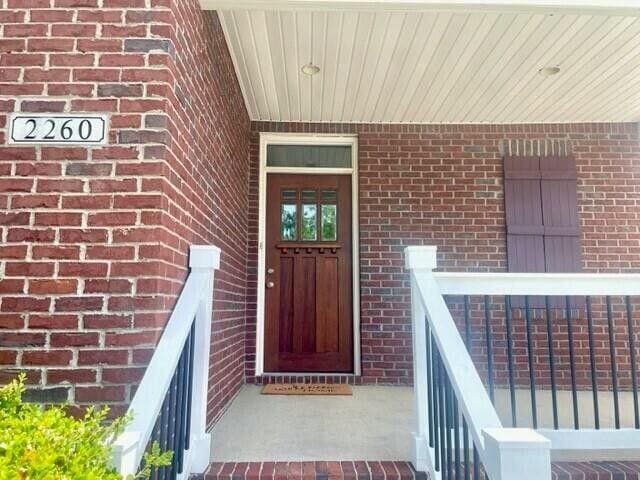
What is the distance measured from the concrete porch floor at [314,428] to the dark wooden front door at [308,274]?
61cm

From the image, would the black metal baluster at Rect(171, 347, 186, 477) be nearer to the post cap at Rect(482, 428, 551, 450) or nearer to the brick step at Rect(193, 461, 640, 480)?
the brick step at Rect(193, 461, 640, 480)

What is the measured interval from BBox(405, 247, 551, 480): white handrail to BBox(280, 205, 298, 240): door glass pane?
2.20 m

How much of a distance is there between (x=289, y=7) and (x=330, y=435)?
2.38 m

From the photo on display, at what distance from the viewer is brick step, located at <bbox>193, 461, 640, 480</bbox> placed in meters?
1.80

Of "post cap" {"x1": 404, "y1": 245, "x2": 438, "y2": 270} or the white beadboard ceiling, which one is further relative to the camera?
the white beadboard ceiling

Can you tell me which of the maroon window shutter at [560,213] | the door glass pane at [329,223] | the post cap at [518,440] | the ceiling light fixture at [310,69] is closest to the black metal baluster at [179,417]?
the post cap at [518,440]

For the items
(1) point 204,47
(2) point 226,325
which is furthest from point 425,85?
(2) point 226,325

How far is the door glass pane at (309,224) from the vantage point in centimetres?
410

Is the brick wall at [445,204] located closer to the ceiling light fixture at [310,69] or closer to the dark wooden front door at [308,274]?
the dark wooden front door at [308,274]

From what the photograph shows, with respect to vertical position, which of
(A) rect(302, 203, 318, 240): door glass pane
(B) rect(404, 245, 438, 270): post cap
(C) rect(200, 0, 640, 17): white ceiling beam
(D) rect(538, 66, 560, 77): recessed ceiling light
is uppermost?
(D) rect(538, 66, 560, 77): recessed ceiling light

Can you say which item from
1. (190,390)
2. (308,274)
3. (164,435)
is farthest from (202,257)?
(308,274)

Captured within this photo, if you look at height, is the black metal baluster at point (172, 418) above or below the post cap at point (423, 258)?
below

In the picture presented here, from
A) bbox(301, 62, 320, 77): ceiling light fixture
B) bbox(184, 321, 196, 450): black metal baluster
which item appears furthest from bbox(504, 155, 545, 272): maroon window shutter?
bbox(184, 321, 196, 450): black metal baluster

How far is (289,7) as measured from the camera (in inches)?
95.0
